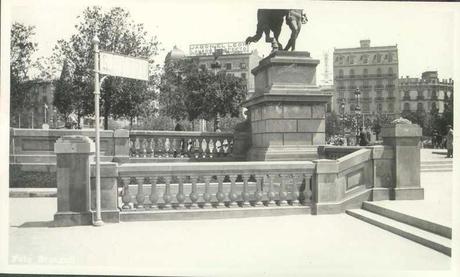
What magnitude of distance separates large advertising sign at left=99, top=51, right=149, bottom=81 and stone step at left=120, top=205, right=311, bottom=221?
270cm

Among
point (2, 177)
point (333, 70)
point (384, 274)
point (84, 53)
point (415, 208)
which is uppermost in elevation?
point (333, 70)

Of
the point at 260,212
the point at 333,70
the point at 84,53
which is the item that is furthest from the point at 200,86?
the point at 333,70

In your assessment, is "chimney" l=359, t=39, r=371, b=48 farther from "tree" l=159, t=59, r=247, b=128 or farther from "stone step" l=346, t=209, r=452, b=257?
"stone step" l=346, t=209, r=452, b=257

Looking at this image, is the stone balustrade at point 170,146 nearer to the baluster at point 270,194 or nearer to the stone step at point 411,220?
the baluster at point 270,194

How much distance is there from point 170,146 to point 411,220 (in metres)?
9.22

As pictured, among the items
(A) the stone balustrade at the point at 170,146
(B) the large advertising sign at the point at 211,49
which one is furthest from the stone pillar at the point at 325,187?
(B) the large advertising sign at the point at 211,49

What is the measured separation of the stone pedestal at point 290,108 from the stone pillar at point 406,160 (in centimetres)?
253

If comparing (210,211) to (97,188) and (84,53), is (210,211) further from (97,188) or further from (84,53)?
(84,53)

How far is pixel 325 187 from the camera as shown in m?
9.80

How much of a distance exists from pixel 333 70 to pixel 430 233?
101 m

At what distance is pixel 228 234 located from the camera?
815 cm

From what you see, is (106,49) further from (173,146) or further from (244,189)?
(244,189)

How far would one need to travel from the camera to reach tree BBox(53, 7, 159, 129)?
1031 inches

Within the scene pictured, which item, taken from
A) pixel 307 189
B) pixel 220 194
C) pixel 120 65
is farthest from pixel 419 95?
pixel 120 65
